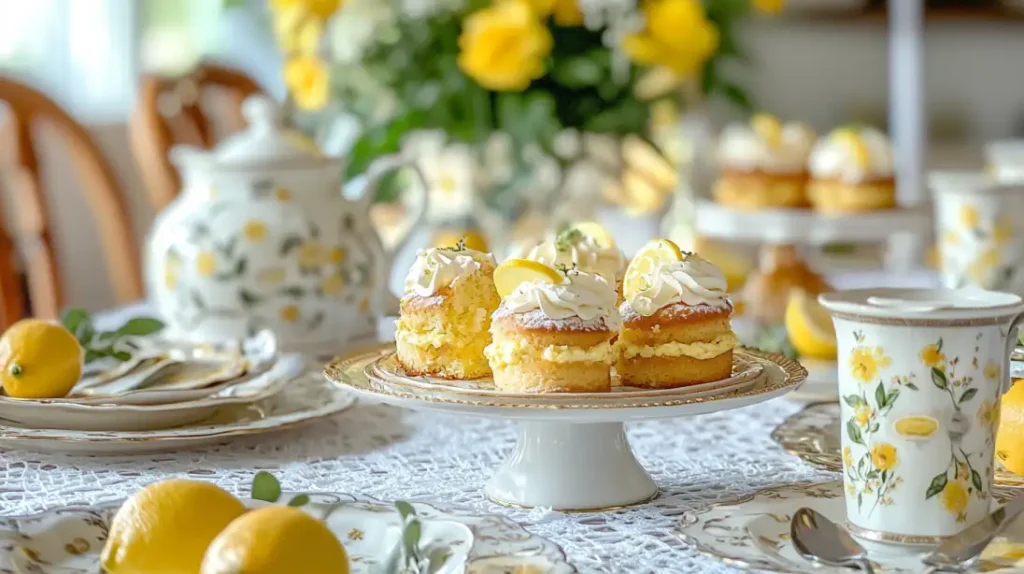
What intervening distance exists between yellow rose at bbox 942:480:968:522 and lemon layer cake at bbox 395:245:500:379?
35 centimetres

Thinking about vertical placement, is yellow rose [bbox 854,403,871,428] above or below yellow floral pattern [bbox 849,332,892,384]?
below

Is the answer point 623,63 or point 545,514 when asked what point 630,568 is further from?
point 623,63

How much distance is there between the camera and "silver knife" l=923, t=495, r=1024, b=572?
2.39 ft

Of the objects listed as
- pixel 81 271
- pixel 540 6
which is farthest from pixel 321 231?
pixel 81 271

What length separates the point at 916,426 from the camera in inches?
30.8

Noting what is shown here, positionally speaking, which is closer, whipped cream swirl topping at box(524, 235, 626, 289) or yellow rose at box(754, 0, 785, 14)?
whipped cream swirl topping at box(524, 235, 626, 289)

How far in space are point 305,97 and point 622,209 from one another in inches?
19.8

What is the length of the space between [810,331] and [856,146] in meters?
0.94

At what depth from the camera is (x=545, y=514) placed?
89 centimetres

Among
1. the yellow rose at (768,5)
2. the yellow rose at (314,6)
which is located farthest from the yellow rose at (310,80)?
the yellow rose at (768,5)

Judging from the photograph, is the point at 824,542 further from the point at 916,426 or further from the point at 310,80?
the point at 310,80

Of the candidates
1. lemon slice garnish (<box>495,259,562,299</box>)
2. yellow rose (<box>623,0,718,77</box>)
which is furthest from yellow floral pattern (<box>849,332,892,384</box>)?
yellow rose (<box>623,0,718,77</box>)

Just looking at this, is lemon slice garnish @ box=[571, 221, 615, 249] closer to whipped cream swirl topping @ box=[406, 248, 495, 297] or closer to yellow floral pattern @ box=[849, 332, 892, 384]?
whipped cream swirl topping @ box=[406, 248, 495, 297]

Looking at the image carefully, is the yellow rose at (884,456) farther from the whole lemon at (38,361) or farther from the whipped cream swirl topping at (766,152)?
the whipped cream swirl topping at (766,152)
